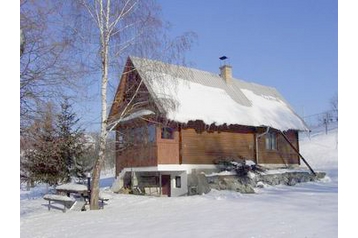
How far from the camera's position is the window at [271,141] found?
58.3 ft

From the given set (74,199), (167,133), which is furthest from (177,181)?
(74,199)

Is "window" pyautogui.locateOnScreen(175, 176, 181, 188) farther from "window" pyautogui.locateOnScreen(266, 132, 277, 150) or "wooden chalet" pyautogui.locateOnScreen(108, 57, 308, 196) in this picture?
"window" pyautogui.locateOnScreen(266, 132, 277, 150)

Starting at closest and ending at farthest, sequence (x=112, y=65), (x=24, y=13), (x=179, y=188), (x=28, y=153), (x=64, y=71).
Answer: (x=24, y=13)
(x=28, y=153)
(x=64, y=71)
(x=112, y=65)
(x=179, y=188)

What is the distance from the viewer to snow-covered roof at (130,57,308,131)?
440 inches

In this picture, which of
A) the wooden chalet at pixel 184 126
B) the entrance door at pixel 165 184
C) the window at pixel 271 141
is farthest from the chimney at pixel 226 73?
the entrance door at pixel 165 184

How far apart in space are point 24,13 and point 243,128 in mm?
12856

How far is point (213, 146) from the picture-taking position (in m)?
15.3

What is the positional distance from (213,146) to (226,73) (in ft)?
15.8

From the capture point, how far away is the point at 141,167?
1423 cm

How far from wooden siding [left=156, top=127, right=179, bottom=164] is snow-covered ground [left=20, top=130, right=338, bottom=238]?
2.14 m

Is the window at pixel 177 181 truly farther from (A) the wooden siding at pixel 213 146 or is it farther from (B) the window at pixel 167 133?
(B) the window at pixel 167 133

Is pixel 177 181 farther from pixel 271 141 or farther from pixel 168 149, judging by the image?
pixel 271 141
